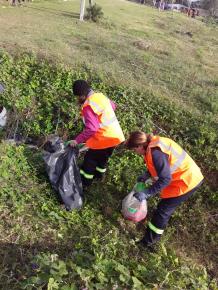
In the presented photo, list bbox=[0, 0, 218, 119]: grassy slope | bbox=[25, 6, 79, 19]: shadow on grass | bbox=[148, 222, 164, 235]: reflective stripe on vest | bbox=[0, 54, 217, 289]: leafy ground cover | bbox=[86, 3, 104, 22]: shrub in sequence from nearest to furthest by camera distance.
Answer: bbox=[0, 54, 217, 289]: leafy ground cover → bbox=[148, 222, 164, 235]: reflective stripe on vest → bbox=[0, 0, 218, 119]: grassy slope → bbox=[86, 3, 104, 22]: shrub → bbox=[25, 6, 79, 19]: shadow on grass

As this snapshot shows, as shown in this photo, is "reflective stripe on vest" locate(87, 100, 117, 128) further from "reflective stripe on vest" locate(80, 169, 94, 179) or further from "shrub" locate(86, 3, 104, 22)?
"shrub" locate(86, 3, 104, 22)

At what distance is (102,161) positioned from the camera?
4961 millimetres

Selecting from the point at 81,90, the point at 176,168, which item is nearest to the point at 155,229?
the point at 176,168

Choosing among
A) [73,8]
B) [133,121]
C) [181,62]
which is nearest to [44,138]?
[133,121]

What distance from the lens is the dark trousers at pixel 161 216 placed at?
4.07 m

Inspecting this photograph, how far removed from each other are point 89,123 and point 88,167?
0.70 meters

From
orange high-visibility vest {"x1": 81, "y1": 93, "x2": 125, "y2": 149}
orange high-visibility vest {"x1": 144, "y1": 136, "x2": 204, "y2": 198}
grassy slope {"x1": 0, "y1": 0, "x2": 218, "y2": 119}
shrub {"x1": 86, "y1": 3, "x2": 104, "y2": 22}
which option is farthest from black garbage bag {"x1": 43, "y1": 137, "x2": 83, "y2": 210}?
shrub {"x1": 86, "y1": 3, "x2": 104, "y2": 22}

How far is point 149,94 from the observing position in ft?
21.2

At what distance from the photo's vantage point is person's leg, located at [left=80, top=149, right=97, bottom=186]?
483cm

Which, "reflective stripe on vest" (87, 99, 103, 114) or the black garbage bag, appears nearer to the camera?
"reflective stripe on vest" (87, 99, 103, 114)

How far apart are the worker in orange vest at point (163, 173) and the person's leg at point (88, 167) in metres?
0.79

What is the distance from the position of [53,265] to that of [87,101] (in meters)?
2.29

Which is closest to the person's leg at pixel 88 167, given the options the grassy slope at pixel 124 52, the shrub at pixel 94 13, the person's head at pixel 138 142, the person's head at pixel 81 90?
the person's head at pixel 81 90

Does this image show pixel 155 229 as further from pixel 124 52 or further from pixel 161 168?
pixel 124 52
